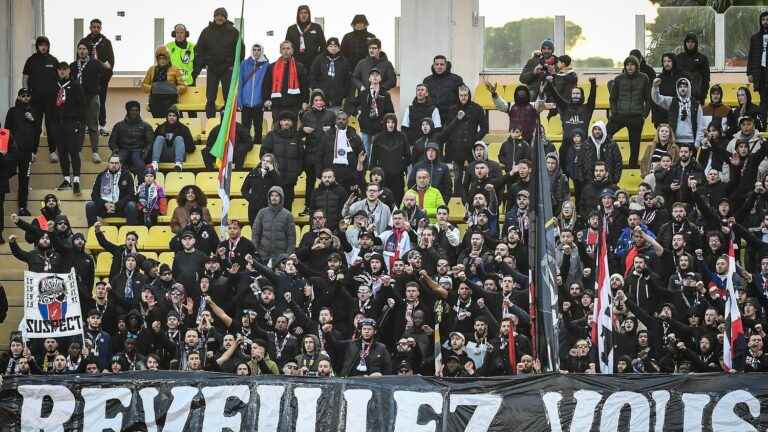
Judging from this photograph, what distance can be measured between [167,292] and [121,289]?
0.81 m

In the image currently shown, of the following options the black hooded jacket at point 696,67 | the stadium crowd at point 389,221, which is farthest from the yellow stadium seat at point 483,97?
the black hooded jacket at point 696,67

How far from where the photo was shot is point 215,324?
869 inches

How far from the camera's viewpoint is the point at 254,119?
2731cm

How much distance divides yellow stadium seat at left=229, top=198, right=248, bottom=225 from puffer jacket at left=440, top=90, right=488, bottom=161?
3.12 metres

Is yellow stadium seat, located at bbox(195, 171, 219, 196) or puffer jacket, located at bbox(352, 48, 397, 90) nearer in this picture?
puffer jacket, located at bbox(352, 48, 397, 90)

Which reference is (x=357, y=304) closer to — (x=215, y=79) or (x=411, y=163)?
(x=411, y=163)

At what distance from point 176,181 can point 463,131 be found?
443 cm

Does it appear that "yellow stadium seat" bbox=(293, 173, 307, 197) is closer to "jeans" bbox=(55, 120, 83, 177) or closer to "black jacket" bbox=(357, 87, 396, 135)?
"black jacket" bbox=(357, 87, 396, 135)

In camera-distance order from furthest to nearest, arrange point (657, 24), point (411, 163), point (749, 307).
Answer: point (657, 24) → point (411, 163) → point (749, 307)

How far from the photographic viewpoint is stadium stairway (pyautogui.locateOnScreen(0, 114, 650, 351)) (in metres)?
25.2

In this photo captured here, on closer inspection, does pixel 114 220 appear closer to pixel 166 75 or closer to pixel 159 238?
pixel 159 238

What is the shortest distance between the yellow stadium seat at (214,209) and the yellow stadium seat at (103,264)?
167 centimetres

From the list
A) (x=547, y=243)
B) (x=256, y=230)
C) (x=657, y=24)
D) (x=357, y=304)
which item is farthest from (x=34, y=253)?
(x=657, y=24)

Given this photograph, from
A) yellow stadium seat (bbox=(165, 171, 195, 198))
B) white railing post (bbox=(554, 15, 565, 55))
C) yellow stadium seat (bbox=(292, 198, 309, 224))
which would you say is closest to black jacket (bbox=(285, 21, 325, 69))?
yellow stadium seat (bbox=(292, 198, 309, 224))
